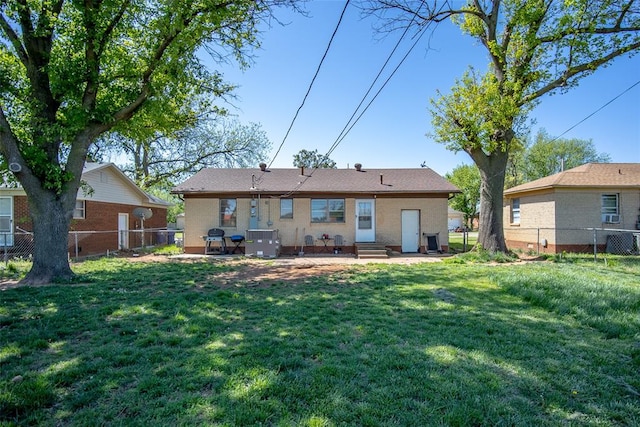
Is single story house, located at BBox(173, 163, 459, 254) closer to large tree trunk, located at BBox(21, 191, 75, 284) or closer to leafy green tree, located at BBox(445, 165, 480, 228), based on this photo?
large tree trunk, located at BBox(21, 191, 75, 284)

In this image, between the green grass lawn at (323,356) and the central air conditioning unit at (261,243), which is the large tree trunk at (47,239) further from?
the central air conditioning unit at (261,243)

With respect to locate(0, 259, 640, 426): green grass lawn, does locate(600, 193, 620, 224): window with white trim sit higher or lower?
higher

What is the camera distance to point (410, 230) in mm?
15547

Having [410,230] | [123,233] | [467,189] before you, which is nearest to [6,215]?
[123,233]

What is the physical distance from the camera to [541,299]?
235 inches

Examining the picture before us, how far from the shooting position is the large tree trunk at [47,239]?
7906mm

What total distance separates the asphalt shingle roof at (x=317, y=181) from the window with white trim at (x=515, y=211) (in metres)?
5.08

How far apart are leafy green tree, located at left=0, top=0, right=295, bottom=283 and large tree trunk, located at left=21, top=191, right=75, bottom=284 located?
2cm

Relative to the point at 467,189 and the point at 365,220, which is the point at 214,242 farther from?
the point at 467,189

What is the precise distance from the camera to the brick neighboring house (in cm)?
1362

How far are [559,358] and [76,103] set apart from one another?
11.5 m

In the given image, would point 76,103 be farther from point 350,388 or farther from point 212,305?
point 350,388

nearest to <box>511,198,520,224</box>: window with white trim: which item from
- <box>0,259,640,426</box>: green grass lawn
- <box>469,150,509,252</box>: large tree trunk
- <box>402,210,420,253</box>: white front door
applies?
<box>469,150,509,252</box>: large tree trunk

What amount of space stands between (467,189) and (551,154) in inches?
427
